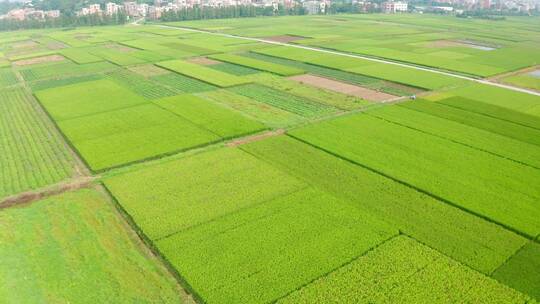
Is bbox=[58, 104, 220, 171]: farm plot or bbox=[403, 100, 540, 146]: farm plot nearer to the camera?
bbox=[58, 104, 220, 171]: farm plot

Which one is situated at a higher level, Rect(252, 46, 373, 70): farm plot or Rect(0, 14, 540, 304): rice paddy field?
Rect(252, 46, 373, 70): farm plot

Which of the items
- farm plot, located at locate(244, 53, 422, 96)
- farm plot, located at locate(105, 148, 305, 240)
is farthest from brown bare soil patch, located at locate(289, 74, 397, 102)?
farm plot, located at locate(105, 148, 305, 240)

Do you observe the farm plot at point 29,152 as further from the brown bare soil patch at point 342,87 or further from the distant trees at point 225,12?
the distant trees at point 225,12

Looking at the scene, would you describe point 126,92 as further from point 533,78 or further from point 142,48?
point 533,78

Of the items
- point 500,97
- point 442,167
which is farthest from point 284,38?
point 442,167

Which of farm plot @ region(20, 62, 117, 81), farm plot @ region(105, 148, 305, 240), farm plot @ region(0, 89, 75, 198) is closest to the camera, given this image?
farm plot @ region(105, 148, 305, 240)

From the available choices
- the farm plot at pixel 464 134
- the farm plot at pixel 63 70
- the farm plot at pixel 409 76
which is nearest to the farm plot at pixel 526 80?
the farm plot at pixel 409 76

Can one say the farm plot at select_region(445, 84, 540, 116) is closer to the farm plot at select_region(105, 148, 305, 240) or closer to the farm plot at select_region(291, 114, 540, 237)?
the farm plot at select_region(291, 114, 540, 237)
